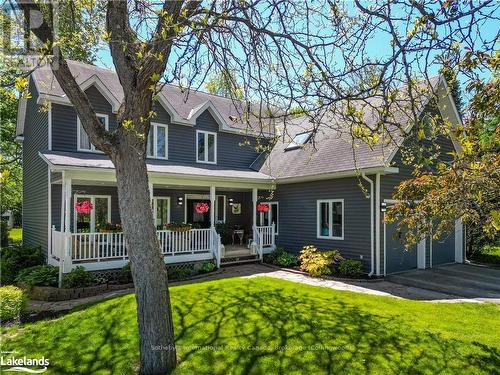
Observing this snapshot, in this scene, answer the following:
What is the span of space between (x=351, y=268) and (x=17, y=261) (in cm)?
1119

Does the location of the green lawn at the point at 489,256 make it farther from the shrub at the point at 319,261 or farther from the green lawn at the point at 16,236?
the green lawn at the point at 16,236

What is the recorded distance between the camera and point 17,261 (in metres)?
11.6

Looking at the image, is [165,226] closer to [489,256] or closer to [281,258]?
[281,258]

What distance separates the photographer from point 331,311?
6.70m

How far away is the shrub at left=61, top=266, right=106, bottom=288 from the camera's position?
9219 millimetres

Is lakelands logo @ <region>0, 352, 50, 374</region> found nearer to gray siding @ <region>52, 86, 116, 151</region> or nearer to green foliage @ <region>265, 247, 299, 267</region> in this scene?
gray siding @ <region>52, 86, 116, 151</region>

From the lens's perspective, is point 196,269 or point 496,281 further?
point 196,269

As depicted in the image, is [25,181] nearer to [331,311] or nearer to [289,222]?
[289,222]

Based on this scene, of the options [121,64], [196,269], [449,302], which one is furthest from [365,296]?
[121,64]

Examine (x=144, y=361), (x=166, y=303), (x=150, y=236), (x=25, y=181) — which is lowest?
(x=144, y=361)

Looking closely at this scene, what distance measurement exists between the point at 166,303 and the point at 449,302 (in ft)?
23.6

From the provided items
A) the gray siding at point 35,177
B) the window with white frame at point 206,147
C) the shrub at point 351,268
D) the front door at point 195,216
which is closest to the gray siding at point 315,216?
the shrub at point 351,268

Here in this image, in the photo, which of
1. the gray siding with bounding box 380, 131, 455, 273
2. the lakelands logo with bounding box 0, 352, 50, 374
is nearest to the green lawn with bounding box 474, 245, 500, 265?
the gray siding with bounding box 380, 131, 455, 273

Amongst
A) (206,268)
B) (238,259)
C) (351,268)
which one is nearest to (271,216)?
(238,259)
